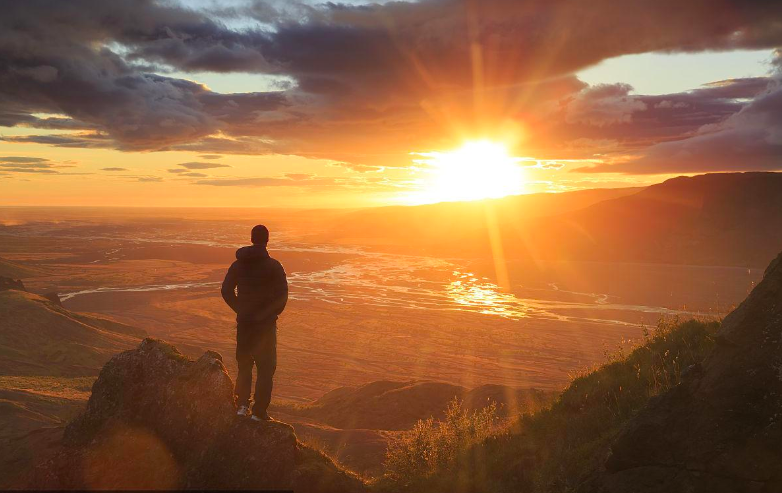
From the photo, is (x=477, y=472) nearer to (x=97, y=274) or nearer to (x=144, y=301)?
(x=144, y=301)

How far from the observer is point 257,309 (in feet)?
21.6

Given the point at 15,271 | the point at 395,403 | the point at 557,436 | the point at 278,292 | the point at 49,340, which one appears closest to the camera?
the point at 278,292

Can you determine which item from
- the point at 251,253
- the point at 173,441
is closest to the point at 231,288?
the point at 251,253

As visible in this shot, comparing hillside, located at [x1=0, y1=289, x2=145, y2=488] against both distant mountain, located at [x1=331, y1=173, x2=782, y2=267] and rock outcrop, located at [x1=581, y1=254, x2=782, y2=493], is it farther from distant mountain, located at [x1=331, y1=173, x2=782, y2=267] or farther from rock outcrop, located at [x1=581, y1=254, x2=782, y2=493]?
distant mountain, located at [x1=331, y1=173, x2=782, y2=267]

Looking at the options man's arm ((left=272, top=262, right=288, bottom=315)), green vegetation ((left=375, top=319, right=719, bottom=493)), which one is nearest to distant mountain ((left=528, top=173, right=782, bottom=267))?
green vegetation ((left=375, top=319, right=719, bottom=493))

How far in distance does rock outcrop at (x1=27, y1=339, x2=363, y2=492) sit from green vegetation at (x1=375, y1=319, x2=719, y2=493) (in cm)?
167

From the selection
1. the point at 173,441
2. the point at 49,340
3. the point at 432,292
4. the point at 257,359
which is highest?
the point at 257,359

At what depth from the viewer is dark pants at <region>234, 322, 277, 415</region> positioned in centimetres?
658

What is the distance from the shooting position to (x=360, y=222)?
198500mm

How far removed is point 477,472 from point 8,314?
3512cm

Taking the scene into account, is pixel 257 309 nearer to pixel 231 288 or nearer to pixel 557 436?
pixel 231 288

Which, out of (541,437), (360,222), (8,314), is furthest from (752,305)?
(360,222)

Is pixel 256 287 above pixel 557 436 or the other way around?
above

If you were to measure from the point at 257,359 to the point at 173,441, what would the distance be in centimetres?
137
